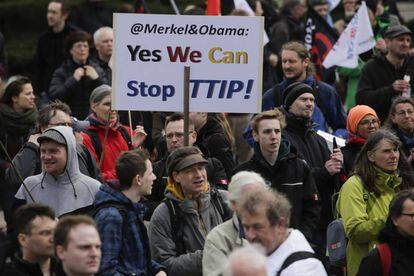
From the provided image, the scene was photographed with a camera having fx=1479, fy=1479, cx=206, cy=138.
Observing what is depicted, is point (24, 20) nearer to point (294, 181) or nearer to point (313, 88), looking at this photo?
point (313, 88)

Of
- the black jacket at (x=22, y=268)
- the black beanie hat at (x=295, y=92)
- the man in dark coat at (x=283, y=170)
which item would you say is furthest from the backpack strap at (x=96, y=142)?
the black jacket at (x=22, y=268)

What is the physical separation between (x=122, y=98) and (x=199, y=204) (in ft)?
5.14

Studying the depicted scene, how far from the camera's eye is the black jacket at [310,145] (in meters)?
12.9

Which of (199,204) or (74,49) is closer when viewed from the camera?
(199,204)

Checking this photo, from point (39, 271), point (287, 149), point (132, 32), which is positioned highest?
point (132, 32)

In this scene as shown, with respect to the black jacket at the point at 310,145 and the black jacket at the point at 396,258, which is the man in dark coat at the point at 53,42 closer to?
the black jacket at the point at 310,145

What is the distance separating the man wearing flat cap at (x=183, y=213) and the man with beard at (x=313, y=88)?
3.48 m

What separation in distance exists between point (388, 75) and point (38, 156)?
4770 mm

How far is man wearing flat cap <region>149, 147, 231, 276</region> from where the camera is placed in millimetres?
10828

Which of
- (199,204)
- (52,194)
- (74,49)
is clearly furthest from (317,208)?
(74,49)

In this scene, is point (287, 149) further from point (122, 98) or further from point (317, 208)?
point (122, 98)

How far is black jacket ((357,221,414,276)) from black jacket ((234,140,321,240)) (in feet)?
6.19

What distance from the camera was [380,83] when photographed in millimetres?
15570

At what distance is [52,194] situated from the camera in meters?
11.1
